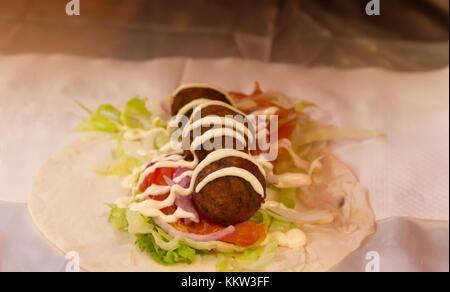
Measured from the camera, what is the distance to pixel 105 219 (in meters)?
1.71

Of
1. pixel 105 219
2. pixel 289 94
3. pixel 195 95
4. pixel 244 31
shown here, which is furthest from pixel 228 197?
pixel 244 31

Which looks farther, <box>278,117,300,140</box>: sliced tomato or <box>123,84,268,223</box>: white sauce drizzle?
<box>278,117,300,140</box>: sliced tomato

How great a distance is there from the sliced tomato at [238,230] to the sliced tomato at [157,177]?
0.58 feet

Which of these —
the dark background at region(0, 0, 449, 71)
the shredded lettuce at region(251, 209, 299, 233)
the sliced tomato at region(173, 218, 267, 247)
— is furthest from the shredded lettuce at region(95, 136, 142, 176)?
the dark background at region(0, 0, 449, 71)

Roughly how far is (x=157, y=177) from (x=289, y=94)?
40.7 inches

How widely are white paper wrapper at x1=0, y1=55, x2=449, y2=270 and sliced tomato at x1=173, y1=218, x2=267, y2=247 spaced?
0.42 meters

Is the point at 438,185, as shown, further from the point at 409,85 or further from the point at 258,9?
the point at 258,9

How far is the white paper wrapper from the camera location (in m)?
1.79

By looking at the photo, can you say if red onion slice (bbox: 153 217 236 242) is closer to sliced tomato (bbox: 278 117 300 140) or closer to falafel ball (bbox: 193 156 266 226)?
falafel ball (bbox: 193 156 266 226)

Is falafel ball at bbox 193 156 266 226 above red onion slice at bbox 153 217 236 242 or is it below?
above

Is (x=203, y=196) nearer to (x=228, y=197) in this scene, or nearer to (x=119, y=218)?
(x=228, y=197)

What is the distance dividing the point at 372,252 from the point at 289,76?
4.35ft

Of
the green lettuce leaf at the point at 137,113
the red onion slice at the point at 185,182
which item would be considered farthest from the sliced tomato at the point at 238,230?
the green lettuce leaf at the point at 137,113

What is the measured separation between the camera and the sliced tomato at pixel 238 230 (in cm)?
159
